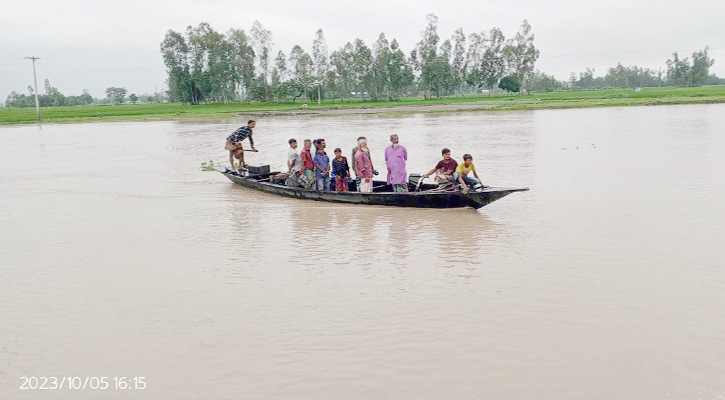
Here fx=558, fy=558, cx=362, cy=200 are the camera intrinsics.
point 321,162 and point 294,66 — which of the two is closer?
point 321,162

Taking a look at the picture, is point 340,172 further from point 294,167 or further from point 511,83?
point 511,83

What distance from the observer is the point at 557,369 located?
497 centimetres

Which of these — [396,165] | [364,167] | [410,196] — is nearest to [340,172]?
[364,167]

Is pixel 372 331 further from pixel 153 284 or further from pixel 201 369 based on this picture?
pixel 153 284

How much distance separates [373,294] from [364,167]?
5314 mm

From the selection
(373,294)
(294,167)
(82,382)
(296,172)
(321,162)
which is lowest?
(82,382)

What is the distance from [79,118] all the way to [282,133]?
105 ft

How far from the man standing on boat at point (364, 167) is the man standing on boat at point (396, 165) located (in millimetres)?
439

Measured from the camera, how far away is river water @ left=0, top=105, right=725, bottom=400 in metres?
4.96

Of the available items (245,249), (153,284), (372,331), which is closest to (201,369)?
(372,331)

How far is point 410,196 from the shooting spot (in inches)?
449

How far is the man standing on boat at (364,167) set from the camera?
11.8 m

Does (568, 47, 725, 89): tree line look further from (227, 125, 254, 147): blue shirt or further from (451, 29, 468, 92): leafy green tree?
(227, 125, 254, 147): blue shirt

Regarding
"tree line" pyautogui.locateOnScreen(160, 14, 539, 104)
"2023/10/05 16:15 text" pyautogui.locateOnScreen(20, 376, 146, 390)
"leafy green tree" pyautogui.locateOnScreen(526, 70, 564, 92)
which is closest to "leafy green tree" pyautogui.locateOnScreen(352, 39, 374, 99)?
"tree line" pyautogui.locateOnScreen(160, 14, 539, 104)
